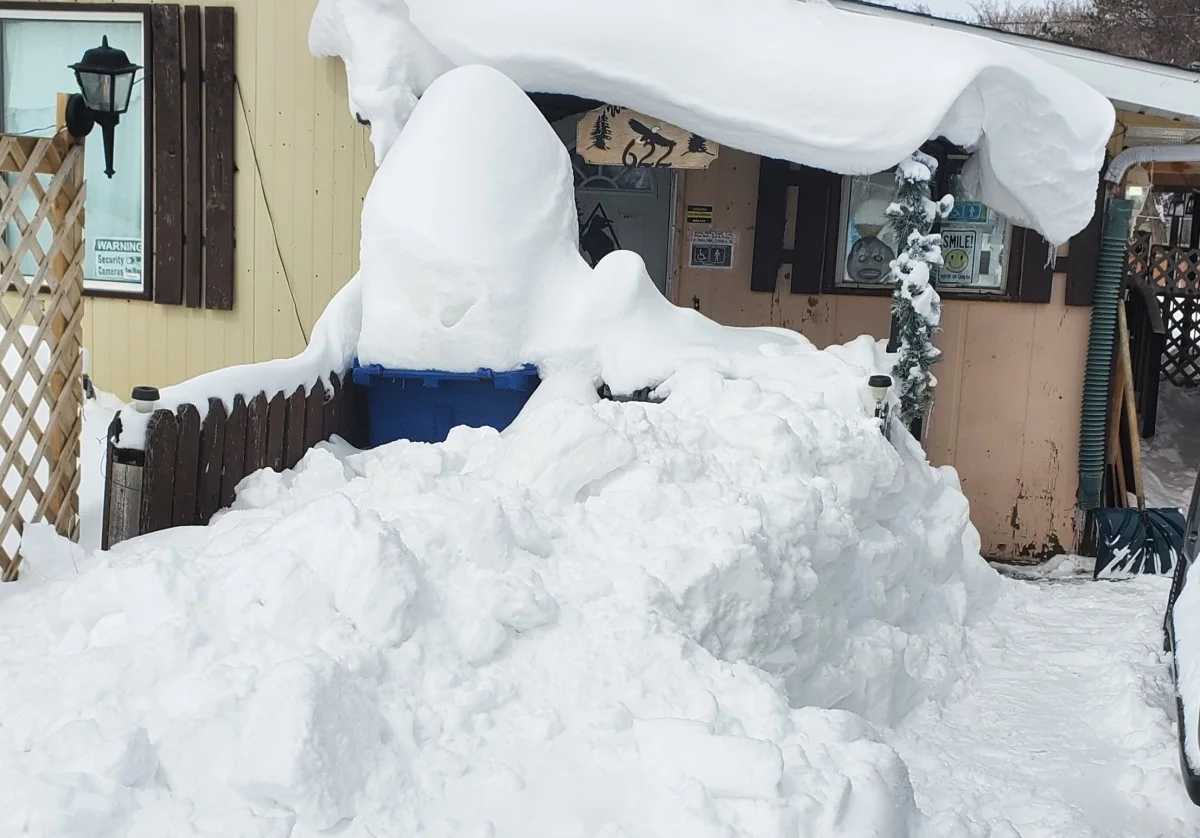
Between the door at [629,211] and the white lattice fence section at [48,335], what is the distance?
15.4 feet

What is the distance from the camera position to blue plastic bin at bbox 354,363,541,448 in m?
5.74

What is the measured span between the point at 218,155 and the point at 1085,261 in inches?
231

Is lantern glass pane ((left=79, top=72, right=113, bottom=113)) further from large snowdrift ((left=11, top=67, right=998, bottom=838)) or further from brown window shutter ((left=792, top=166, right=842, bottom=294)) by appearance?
brown window shutter ((left=792, top=166, right=842, bottom=294))

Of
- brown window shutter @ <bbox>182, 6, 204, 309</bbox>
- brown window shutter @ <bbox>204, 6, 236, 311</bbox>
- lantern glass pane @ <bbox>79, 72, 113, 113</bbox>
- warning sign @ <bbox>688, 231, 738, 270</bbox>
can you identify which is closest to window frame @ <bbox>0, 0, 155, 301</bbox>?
brown window shutter @ <bbox>182, 6, 204, 309</bbox>

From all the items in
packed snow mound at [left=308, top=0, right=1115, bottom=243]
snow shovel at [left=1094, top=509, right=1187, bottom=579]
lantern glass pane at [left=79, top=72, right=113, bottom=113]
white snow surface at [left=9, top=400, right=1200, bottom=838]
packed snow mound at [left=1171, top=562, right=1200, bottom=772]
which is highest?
packed snow mound at [left=308, top=0, right=1115, bottom=243]

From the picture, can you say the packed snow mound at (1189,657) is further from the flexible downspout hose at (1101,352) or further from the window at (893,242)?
the window at (893,242)

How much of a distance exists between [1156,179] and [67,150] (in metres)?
10.7

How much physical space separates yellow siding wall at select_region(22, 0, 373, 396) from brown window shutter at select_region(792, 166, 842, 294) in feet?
9.77

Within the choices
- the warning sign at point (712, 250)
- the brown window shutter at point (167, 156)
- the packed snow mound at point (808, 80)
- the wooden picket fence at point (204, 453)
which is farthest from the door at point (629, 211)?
the wooden picket fence at point (204, 453)

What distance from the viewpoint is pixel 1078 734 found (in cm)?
481

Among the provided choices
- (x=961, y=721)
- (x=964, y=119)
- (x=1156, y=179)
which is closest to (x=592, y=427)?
(x=961, y=721)

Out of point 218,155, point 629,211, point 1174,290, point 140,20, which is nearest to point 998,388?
point 629,211

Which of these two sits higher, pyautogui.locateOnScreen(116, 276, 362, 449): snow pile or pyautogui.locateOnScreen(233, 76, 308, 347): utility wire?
pyautogui.locateOnScreen(233, 76, 308, 347): utility wire

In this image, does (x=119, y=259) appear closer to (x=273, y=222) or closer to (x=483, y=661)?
(x=273, y=222)
